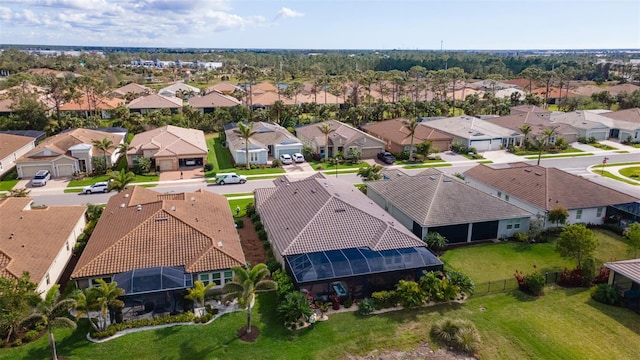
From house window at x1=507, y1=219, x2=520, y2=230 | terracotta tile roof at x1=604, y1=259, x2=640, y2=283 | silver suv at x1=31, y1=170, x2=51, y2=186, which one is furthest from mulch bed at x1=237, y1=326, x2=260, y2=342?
silver suv at x1=31, y1=170, x2=51, y2=186

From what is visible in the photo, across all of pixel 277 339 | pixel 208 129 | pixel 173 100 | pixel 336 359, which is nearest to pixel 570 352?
pixel 336 359

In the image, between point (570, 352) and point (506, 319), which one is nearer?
point (570, 352)

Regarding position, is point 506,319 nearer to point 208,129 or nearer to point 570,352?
point 570,352

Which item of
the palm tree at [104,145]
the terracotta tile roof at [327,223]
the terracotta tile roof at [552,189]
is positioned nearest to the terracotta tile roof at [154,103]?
the palm tree at [104,145]

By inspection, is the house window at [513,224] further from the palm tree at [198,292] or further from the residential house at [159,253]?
the palm tree at [198,292]

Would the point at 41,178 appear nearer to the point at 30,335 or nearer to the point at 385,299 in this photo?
the point at 30,335

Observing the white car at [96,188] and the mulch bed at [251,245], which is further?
the white car at [96,188]
